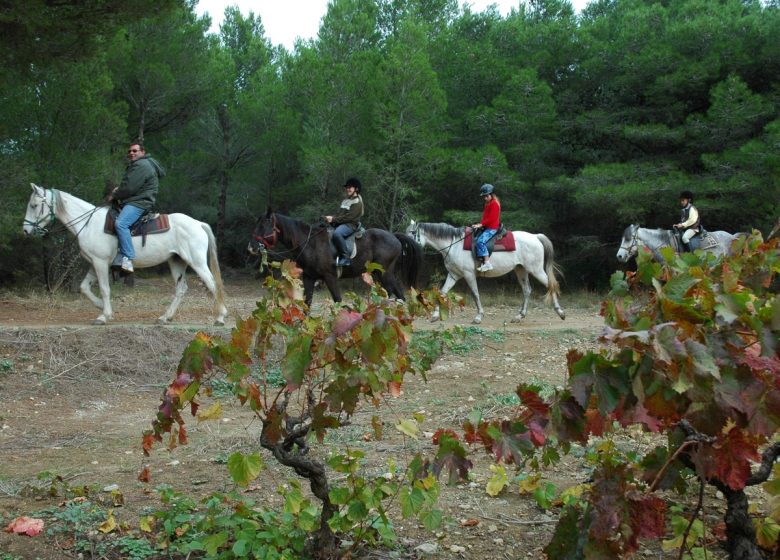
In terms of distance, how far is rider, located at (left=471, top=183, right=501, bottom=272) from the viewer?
13719 mm

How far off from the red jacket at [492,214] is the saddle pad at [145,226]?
5800mm

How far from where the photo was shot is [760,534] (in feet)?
10.9

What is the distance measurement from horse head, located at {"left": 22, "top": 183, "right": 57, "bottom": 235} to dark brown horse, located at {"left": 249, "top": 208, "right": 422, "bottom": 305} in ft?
10.7

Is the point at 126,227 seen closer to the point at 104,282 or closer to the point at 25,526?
the point at 104,282

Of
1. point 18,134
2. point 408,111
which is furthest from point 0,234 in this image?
point 408,111

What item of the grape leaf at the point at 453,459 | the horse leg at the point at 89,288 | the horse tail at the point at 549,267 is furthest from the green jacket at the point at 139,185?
the grape leaf at the point at 453,459

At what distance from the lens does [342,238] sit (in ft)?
41.1

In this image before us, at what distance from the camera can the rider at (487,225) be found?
13.7 meters

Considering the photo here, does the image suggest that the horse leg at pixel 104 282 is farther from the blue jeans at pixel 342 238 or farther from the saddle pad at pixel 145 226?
the blue jeans at pixel 342 238

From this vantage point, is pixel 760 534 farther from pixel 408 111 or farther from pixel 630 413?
pixel 408 111

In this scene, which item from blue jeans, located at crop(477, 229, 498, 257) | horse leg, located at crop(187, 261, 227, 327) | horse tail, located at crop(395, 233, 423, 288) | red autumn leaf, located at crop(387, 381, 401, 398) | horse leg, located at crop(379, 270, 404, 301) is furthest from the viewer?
blue jeans, located at crop(477, 229, 498, 257)

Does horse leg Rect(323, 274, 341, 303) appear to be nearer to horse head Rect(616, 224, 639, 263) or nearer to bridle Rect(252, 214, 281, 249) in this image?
bridle Rect(252, 214, 281, 249)

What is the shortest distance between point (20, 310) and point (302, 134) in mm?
14588

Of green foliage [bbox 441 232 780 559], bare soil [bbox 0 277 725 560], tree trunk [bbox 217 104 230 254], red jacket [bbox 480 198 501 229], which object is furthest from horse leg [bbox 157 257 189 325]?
tree trunk [bbox 217 104 230 254]
